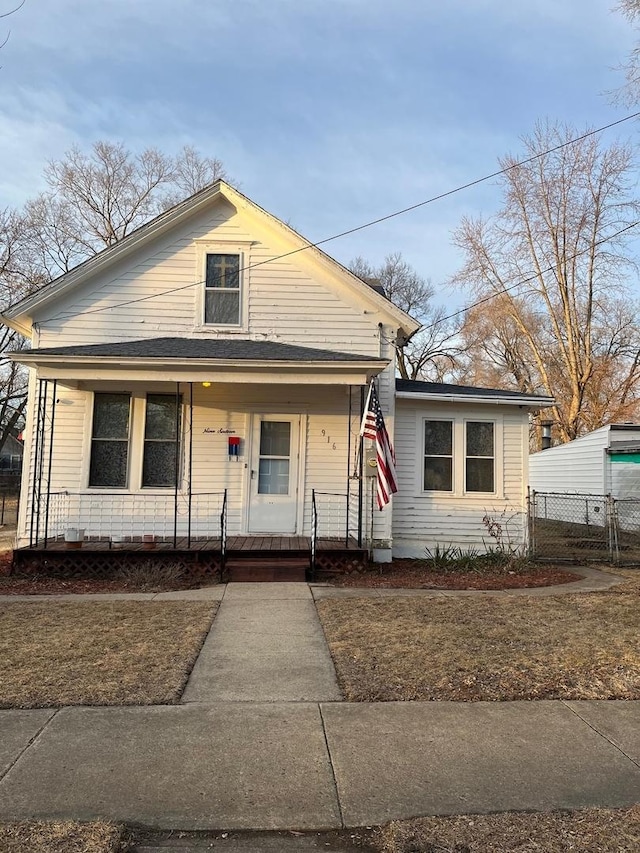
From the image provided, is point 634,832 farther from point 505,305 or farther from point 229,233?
point 505,305

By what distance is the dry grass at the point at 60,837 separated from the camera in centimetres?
280

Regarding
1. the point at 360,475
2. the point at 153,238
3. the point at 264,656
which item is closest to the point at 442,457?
the point at 360,475

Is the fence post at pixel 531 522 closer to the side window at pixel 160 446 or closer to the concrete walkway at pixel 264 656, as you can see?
the concrete walkway at pixel 264 656

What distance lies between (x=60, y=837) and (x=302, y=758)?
1.40 m

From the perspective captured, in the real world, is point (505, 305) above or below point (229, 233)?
above

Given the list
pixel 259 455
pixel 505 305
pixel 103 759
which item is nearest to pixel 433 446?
pixel 259 455

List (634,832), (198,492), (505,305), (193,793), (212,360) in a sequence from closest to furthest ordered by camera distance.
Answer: (634,832) < (193,793) < (212,360) < (198,492) < (505,305)

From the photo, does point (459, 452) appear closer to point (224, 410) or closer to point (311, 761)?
point (224, 410)

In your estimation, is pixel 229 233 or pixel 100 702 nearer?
pixel 100 702

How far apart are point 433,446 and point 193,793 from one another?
8.95 metres

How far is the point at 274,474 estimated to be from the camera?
1101 centimetres

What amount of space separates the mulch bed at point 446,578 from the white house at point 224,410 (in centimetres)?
66

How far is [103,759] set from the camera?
3721 millimetres

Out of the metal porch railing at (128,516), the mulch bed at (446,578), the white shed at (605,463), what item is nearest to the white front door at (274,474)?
the metal porch railing at (128,516)
